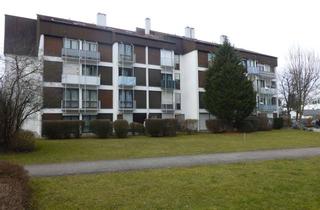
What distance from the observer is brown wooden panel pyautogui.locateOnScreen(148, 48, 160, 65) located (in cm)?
3782

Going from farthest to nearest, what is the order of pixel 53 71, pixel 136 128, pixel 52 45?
pixel 52 45
pixel 53 71
pixel 136 128

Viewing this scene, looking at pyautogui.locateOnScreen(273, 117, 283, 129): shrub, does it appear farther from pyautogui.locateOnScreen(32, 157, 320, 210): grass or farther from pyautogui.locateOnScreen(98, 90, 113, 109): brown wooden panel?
pyautogui.locateOnScreen(32, 157, 320, 210): grass

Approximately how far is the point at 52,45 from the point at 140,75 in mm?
10914

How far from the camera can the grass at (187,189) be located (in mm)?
6461

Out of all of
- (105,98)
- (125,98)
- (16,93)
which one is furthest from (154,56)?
(16,93)

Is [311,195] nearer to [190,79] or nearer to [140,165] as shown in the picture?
[140,165]

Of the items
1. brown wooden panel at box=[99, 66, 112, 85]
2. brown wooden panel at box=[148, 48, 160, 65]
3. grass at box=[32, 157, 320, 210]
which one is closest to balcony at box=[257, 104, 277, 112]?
brown wooden panel at box=[148, 48, 160, 65]

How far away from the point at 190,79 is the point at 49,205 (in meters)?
35.4

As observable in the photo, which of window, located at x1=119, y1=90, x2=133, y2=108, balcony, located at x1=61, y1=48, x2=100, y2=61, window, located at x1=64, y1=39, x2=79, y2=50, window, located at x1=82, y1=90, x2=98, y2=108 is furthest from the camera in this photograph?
window, located at x1=119, y1=90, x2=133, y2=108

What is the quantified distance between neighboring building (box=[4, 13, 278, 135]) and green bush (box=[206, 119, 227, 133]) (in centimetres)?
589

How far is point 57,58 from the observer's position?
31.5 metres

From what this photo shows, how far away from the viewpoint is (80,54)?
3253 centimetres

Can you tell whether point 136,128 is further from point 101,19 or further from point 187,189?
point 187,189

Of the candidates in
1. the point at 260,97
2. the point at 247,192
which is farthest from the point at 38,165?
the point at 260,97
